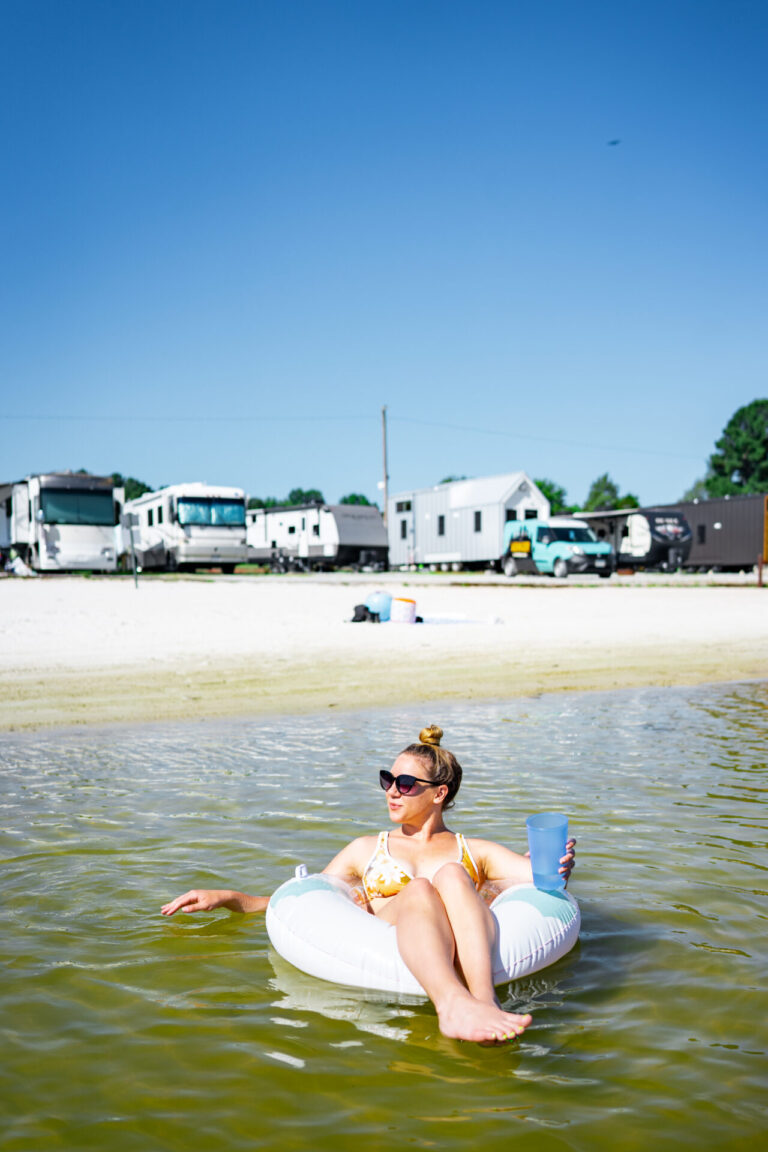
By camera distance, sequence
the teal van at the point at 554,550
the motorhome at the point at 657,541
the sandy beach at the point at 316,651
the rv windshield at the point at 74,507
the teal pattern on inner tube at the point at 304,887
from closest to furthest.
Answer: the teal pattern on inner tube at the point at 304,887 → the sandy beach at the point at 316,651 → the rv windshield at the point at 74,507 → the teal van at the point at 554,550 → the motorhome at the point at 657,541

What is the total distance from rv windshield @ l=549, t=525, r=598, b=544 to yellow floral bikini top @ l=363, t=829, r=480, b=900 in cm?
2895

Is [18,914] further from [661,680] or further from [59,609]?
[59,609]

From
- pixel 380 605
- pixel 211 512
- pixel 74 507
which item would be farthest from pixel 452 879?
pixel 211 512

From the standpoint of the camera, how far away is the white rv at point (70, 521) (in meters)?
28.2

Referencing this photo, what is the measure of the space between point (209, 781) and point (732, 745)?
4.06m

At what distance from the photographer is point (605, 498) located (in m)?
116

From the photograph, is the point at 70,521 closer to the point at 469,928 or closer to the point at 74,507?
the point at 74,507

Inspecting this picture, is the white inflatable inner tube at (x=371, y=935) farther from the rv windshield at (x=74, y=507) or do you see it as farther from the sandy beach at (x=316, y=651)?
the rv windshield at (x=74, y=507)

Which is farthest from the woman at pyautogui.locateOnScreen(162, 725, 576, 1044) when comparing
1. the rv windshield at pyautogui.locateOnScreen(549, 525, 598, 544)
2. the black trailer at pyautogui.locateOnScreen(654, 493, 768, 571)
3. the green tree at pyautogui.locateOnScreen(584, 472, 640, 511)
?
the green tree at pyautogui.locateOnScreen(584, 472, 640, 511)

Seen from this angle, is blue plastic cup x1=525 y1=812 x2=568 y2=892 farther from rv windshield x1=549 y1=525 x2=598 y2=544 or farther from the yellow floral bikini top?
rv windshield x1=549 y1=525 x2=598 y2=544

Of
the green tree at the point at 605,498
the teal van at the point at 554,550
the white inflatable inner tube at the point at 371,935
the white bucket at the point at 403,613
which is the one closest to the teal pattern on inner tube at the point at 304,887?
the white inflatable inner tube at the point at 371,935

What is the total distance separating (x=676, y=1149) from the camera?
2738mm

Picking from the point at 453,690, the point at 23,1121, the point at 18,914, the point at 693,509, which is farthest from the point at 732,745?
the point at 693,509

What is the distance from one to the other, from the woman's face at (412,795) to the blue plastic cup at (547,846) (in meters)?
0.42
